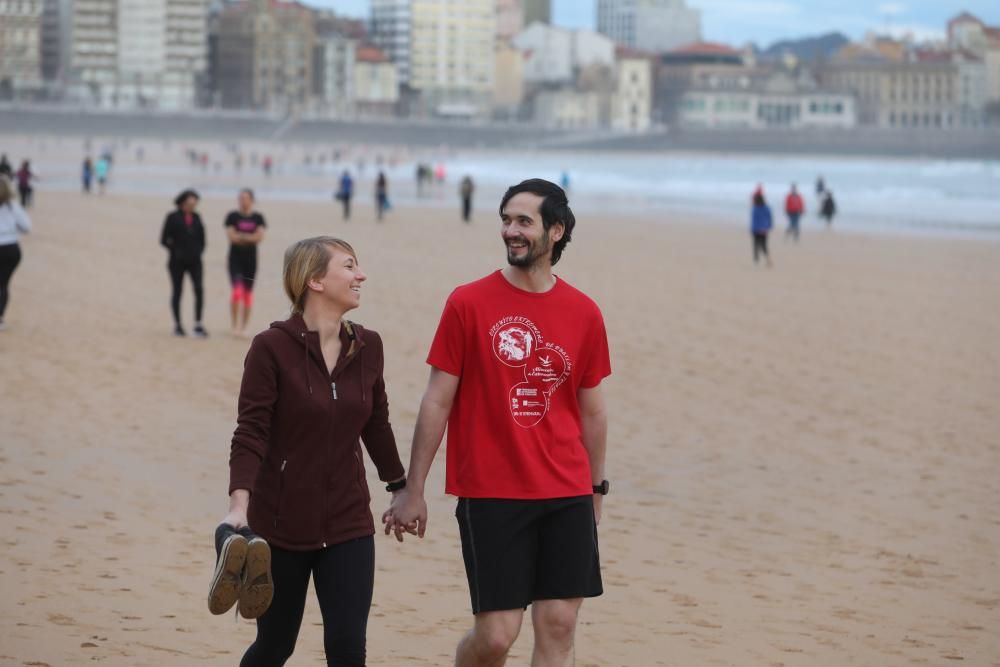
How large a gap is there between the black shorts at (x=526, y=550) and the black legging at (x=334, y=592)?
0.26 metres

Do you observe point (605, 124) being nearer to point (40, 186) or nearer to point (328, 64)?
point (328, 64)

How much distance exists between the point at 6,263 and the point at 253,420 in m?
9.10

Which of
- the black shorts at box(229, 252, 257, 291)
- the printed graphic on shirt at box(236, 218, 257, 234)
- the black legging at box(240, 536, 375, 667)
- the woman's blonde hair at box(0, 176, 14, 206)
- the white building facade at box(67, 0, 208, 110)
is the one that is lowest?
the black legging at box(240, 536, 375, 667)

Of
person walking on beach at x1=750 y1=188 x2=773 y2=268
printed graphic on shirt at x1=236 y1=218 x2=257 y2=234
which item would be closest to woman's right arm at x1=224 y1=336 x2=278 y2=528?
printed graphic on shirt at x1=236 y1=218 x2=257 y2=234

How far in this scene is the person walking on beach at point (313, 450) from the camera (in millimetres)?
3662

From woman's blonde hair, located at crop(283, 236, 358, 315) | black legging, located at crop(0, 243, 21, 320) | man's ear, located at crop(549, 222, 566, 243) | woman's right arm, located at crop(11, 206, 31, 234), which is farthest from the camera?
black legging, located at crop(0, 243, 21, 320)

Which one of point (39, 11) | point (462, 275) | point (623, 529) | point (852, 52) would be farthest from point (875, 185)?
point (852, 52)

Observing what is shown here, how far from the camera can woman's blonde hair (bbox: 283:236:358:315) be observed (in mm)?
3754

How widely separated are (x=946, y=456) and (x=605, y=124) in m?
156

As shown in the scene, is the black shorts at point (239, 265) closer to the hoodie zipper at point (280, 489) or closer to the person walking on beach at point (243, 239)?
the person walking on beach at point (243, 239)

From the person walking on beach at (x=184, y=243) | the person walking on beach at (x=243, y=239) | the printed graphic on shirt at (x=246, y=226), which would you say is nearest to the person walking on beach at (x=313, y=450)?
the person walking on beach at (x=243, y=239)

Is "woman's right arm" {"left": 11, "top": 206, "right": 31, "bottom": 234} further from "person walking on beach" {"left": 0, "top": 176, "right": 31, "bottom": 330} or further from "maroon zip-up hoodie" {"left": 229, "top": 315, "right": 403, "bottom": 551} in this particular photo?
"maroon zip-up hoodie" {"left": 229, "top": 315, "right": 403, "bottom": 551}

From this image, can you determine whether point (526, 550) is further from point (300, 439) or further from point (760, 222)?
point (760, 222)

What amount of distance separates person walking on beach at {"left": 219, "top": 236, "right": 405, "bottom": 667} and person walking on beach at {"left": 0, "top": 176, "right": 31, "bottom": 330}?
8.49 m
